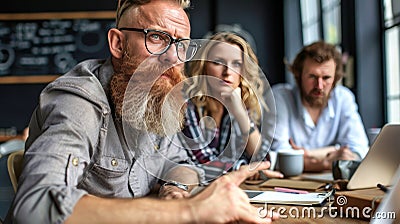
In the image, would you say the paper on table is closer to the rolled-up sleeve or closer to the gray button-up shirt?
the gray button-up shirt

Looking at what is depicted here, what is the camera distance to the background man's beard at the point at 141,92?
1.36 m

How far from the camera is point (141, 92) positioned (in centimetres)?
142

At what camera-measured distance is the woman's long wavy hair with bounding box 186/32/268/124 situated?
2111mm

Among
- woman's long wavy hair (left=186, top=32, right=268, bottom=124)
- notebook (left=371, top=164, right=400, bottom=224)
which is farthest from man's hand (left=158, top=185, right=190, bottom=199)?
woman's long wavy hair (left=186, top=32, right=268, bottom=124)

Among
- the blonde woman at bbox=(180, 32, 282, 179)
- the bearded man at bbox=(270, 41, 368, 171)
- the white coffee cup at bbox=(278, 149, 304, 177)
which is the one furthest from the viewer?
the bearded man at bbox=(270, 41, 368, 171)

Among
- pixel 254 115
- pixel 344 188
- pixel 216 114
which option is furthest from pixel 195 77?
pixel 344 188

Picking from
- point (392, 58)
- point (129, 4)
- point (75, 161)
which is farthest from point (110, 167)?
point (392, 58)

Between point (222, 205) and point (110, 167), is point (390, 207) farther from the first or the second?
point (110, 167)

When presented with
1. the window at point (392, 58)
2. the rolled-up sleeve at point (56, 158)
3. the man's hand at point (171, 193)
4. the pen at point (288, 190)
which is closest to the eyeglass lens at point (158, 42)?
the rolled-up sleeve at point (56, 158)

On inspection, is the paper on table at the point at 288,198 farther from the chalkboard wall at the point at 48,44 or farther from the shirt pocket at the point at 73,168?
the chalkboard wall at the point at 48,44

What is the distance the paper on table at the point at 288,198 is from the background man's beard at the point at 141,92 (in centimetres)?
34

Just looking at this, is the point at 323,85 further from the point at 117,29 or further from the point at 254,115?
the point at 117,29

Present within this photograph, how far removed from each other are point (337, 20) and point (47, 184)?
11.7ft

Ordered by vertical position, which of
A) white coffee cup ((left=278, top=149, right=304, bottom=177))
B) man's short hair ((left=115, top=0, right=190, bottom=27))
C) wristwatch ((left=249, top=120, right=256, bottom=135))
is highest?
man's short hair ((left=115, top=0, right=190, bottom=27))
